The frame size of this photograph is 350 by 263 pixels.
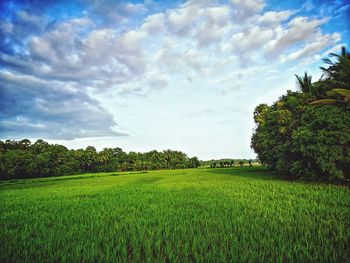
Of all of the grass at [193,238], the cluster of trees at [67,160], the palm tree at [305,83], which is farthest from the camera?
the cluster of trees at [67,160]

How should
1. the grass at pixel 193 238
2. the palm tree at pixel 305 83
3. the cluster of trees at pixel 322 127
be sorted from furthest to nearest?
1. the palm tree at pixel 305 83
2. the cluster of trees at pixel 322 127
3. the grass at pixel 193 238

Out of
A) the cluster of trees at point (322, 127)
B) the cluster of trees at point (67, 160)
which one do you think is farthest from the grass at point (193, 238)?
the cluster of trees at point (67, 160)

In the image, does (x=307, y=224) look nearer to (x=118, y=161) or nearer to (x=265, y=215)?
(x=265, y=215)

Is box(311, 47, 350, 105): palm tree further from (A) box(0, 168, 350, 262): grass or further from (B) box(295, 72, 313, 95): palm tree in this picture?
(A) box(0, 168, 350, 262): grass

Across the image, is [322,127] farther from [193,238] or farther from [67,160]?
[67,160]

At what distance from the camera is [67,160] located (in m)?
59.2

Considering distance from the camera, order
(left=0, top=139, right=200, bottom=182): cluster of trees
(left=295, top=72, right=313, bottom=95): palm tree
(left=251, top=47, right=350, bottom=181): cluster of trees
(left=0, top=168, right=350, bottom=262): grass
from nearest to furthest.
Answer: (left=0, top=168, right=350, bottom=262): grass < (left=251, top=47, right=350, bottom=181): cluster of trees < (left=295, top=72, right=313, bottom=95): palm tree < (left=0, top=139, right=200, bottom=182): cluster of trees

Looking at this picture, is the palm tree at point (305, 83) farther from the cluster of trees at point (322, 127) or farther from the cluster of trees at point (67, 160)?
the cluster of trees at point (67, 160)

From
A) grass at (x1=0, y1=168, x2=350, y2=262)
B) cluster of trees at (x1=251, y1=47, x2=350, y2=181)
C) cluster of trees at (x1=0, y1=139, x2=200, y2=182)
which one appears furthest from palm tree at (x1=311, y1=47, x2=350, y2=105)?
cluster of trees at (x1=0, y1=139, x2=200, y2=182)

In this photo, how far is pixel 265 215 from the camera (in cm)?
638

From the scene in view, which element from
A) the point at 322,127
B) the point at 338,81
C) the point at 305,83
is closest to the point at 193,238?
Answer: the point at 322,127

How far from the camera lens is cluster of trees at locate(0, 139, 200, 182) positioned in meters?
43.5

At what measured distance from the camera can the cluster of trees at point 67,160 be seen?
43.5m

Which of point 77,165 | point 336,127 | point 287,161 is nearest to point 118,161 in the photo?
point 77,165
